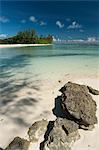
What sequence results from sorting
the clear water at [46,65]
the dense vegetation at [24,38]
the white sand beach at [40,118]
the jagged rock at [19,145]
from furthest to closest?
the dense vegetation at [24,38] < the clear water at [46,65] < the white sand beach at [40,118] < the jagged rock at [19,145]

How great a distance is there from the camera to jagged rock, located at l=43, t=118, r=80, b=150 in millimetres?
3127

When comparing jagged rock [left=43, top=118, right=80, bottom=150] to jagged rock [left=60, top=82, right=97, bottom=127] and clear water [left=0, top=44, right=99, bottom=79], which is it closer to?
jagged rock [left=60, top=82, right=97, bottom=127]

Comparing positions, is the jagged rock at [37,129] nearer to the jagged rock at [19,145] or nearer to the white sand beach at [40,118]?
the white sand beach at [40,118]

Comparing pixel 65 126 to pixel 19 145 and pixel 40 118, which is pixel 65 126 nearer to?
pixel 19 145

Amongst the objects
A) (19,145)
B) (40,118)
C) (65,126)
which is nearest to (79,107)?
(65,126)

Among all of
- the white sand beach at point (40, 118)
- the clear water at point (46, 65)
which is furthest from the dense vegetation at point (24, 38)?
the white sand beach at point (40, 118)

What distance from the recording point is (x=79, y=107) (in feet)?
12.6

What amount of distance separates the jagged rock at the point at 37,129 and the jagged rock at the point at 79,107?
47 centimetres

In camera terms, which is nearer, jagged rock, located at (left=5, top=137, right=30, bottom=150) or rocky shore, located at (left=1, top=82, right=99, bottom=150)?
jagged rock, located at (left=5, top=137, right=30, bottom=150)

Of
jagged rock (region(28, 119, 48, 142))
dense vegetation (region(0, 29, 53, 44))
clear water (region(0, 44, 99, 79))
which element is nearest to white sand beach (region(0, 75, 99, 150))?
jagged rock (region(28, 119, 48, 142))

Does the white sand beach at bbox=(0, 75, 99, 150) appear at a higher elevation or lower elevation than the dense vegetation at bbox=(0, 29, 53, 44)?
higher

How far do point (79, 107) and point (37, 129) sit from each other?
834 mm

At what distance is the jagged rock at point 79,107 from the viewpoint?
3.67 meters

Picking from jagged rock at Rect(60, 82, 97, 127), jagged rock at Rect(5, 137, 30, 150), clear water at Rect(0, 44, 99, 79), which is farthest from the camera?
clear water at Rect(0, 44, 99, 79)
